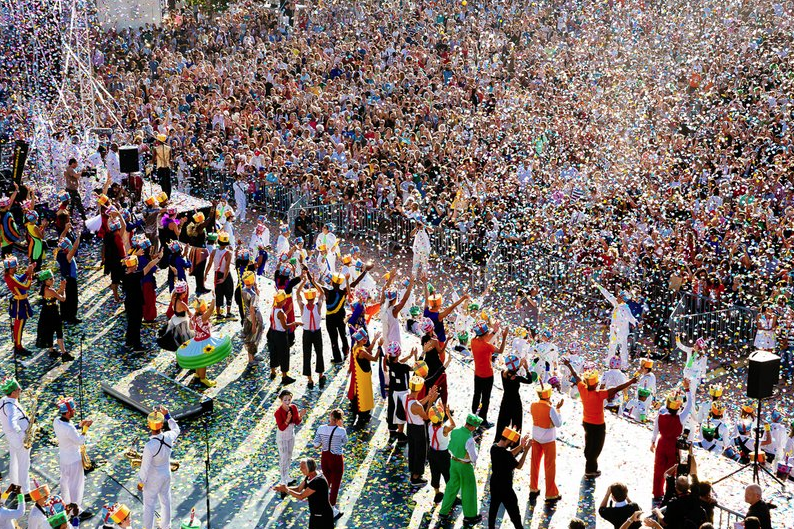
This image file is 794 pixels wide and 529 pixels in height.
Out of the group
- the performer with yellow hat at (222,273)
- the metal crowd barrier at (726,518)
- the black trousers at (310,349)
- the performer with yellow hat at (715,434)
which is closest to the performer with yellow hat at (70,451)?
the black trousers at (310,349)

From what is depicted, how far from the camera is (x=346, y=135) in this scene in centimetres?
2489

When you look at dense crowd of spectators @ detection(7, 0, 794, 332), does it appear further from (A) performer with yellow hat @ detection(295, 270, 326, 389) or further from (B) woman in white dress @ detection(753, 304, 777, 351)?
(A) performer with yellow hat @ detection(295, 270, 326, 389)

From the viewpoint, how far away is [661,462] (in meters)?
11.8

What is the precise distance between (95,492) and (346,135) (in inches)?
558

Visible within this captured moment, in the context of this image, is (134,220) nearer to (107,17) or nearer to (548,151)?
(548,151)

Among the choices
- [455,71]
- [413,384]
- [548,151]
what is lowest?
[413,384]

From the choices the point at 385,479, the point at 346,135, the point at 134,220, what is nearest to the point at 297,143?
the point at 346,135

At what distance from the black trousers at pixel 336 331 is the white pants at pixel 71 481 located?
461cm

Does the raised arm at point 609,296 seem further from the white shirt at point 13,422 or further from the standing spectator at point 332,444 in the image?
the white shirt at point 13,422

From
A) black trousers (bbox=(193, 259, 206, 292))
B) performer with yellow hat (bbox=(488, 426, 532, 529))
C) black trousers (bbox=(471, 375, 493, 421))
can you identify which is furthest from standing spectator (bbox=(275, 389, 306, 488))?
black trousers (bbox=(193, 259, 206, 292))

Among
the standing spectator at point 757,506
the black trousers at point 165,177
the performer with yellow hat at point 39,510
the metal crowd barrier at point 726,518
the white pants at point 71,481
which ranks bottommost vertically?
the metal crowd barrier at point 726,518

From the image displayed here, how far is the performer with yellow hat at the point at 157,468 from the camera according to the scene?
35.1 feet

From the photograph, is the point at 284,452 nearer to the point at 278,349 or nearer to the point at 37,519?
the point at 278,349

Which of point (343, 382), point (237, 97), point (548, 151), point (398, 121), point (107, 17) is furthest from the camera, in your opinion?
point (107, 17)
